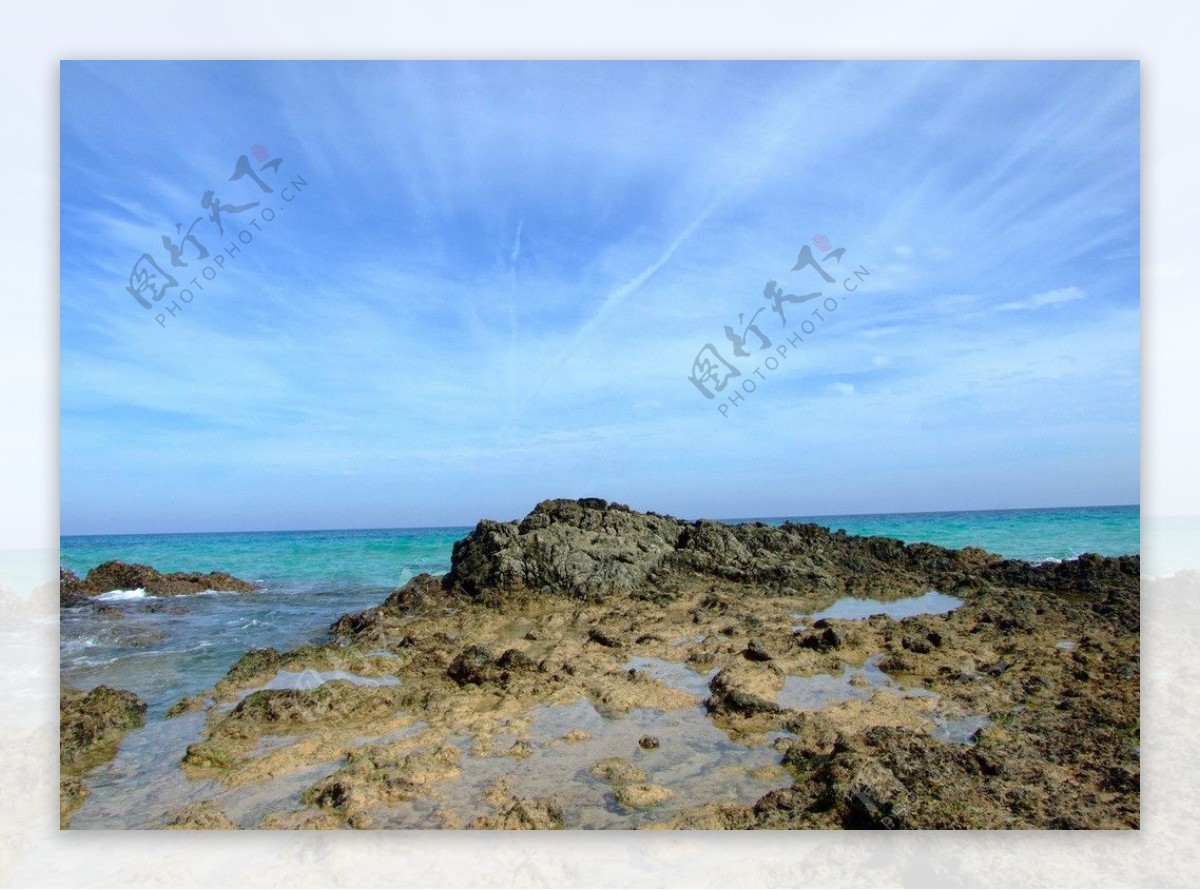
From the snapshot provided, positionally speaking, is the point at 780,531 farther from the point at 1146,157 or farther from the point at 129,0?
the point at 129,0

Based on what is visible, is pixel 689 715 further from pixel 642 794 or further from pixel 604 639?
pixel 604 639

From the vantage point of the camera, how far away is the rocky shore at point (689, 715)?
12.7 feet

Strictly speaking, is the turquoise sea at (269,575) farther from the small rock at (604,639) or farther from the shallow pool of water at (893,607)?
the small rock at (604,639)

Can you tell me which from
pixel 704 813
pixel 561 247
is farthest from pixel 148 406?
pixel 704 813

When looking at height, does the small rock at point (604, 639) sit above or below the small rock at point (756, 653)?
below

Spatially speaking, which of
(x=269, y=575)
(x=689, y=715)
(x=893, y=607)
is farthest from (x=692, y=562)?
(x=269, y=575)

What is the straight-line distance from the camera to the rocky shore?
12.7ft

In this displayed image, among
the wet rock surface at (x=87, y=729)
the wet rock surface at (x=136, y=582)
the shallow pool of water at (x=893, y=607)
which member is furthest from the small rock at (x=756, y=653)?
the wet rock surface at (x=136, y=582)

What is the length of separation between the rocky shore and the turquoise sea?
77 centimetres

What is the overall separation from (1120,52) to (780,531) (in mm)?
8153

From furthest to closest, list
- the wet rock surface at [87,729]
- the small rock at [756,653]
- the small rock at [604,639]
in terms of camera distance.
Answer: the small rock at [604,639] → the small rock at [756,653] → the wet rock surface at [87,729]

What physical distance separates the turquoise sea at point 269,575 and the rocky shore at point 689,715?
2.51 ft

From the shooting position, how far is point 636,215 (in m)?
5.17

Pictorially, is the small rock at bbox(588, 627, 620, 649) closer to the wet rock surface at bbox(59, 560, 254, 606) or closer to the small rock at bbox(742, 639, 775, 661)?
the small rock at bbox(742, 639, 775, 661)
